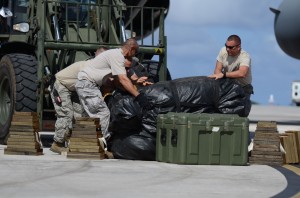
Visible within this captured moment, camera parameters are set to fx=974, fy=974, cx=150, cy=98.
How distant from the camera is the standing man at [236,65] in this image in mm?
13688

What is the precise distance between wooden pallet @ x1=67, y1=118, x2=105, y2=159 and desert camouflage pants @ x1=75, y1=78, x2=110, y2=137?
0.93 ft

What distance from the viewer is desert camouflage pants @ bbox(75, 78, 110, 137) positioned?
13.5m

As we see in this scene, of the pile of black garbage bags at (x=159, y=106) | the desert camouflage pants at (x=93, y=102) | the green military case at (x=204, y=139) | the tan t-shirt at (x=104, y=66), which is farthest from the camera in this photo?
the desert camouflage pants at (x=93, y=102)

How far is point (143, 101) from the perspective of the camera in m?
13.2

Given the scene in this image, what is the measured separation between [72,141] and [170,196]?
14.9 ft

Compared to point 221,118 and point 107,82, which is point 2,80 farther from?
point 221,118

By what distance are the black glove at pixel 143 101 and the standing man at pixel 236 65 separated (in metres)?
1.07

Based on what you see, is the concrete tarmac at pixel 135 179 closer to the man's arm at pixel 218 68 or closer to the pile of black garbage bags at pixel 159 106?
the pile of black garbage bags at pixel 159 106

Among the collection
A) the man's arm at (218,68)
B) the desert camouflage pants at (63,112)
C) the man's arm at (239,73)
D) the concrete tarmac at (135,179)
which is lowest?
the concrete tarmac at (135,179)

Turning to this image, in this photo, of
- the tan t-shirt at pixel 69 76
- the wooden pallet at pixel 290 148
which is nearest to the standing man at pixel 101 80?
the tan t-shirt at pixel 69 76

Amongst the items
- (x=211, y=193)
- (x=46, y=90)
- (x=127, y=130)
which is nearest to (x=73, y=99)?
(x=46, y=90)

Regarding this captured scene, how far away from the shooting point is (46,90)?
1494 cm

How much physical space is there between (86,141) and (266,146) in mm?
2433

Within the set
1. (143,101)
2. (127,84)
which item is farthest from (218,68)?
(127,84)
